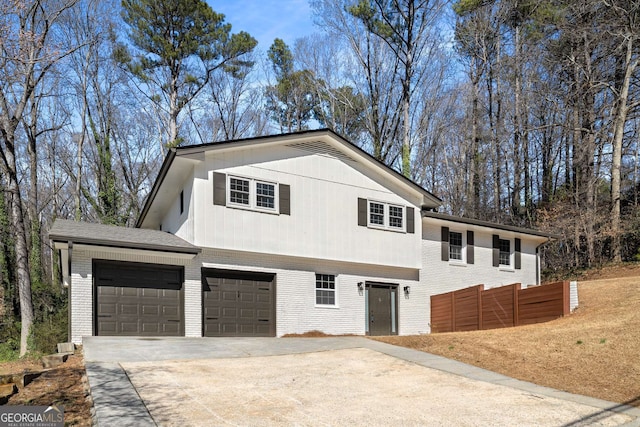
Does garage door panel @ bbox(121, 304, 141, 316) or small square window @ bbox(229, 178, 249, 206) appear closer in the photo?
garage door panel @ bbox(121, 304, 141, 316)

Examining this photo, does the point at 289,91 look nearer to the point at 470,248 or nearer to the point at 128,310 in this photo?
the point at 470,248

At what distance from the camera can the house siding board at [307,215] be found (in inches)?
693

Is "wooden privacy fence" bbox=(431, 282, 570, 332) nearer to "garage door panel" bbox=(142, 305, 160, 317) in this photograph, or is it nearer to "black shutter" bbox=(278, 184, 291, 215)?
"black shutter" bbox=(278, 184, 291, 215)

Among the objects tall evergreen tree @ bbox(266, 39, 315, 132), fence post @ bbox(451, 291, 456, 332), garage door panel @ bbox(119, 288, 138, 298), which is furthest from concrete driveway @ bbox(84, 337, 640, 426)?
tall evergreen tree @ bbox(266, 39, 315, 132)

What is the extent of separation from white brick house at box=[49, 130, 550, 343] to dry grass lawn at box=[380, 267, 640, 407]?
435 centimetres

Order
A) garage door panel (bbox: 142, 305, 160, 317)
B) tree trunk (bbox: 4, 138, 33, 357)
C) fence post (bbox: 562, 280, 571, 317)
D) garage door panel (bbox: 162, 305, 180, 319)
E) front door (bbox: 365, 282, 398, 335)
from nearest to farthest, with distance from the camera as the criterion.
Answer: fence post (bbox: 562, 280, 571, 317), garage door panel (bbox: 142, 305, 160, 317), garage door panel (bbox: 162, 305, 180, 319), tree trunk (bbox: 4, 138, 33, 357), front door (bbox: 365, 282, 398, 335)

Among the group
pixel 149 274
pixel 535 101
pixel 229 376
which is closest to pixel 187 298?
pixel 149 274

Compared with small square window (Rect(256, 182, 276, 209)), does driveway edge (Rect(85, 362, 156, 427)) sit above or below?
below

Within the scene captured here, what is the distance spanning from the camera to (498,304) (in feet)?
59.9

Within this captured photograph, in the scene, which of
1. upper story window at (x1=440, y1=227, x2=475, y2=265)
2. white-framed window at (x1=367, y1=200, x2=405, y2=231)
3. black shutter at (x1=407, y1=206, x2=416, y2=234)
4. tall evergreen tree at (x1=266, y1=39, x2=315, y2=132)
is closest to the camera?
white-framed window at (x1=367, y1=200, x2=405, y2=231)

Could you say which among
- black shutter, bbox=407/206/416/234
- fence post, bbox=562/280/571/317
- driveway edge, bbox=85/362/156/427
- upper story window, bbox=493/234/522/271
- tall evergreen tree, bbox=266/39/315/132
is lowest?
driveway edge, bbox=85/362/156/427

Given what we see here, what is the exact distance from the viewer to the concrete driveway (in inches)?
321

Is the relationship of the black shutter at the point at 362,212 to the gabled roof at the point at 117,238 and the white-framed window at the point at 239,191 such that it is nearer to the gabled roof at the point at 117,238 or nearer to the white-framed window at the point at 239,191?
the white-framed window at the point at 239,191

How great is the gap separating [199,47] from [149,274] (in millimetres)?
19020
